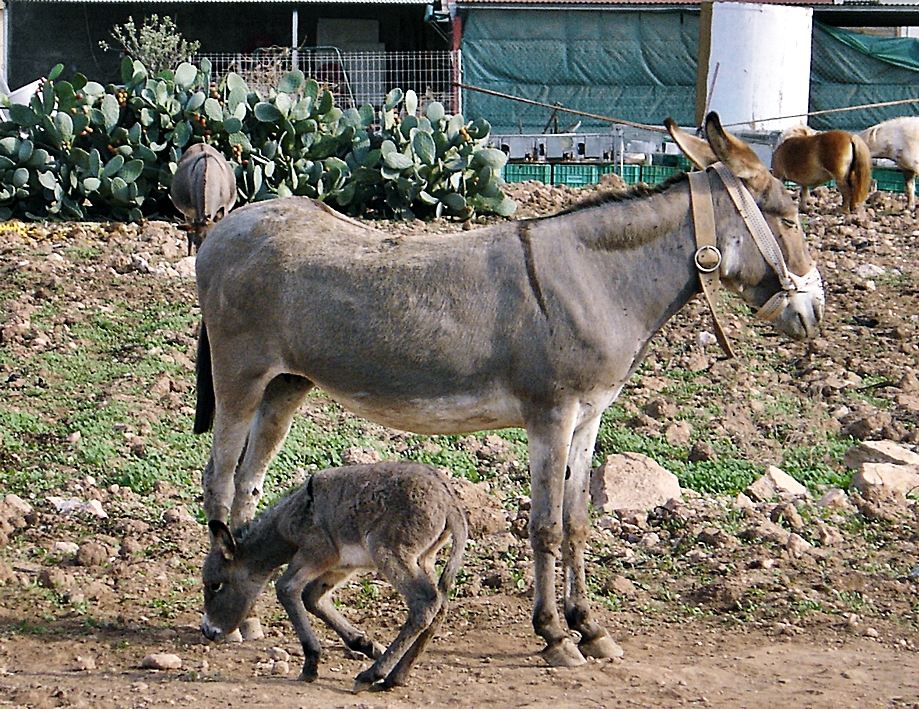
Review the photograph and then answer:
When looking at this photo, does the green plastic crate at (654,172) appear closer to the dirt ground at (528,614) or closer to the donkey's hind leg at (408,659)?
the dirt ground at (528,614)

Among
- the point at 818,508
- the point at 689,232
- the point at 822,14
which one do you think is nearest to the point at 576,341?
the point at 689,232

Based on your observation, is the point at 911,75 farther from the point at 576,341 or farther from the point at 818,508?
the point at 576,341

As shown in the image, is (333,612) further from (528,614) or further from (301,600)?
(528,614)

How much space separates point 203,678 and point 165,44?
1945cm

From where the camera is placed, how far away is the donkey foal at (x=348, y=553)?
514cm

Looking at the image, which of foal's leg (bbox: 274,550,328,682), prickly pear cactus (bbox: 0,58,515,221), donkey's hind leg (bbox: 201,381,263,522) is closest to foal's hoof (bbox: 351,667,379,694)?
foal's leg (bbox: 274,550,328,682)

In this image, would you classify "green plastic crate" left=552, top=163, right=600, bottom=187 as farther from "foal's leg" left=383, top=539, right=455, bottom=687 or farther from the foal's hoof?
the foal's hoof

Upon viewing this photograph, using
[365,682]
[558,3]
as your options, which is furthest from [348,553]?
[558,3]

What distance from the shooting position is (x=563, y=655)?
547cm

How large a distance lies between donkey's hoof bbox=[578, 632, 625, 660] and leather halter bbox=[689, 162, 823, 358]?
150 centimetres

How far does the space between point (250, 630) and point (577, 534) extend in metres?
1.57

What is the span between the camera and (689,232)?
550 cm

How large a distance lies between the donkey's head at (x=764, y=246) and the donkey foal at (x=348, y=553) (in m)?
1.56

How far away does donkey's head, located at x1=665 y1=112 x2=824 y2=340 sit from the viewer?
5.46 metres
